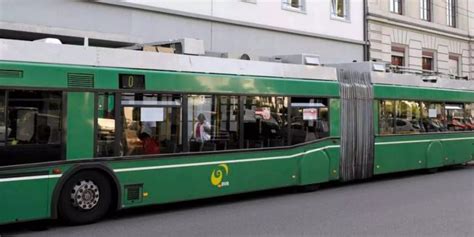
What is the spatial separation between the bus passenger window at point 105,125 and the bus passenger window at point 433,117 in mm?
9650

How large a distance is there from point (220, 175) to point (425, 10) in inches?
871

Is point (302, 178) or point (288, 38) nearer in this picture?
point (302, 178)

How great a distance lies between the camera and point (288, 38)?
2144 centimetres

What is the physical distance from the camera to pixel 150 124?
9.45 m

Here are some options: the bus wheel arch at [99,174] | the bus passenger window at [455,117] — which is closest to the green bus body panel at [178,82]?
the bus wheel arch at [99,174]

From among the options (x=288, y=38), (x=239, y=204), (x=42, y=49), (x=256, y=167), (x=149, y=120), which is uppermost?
(x=288, y=38)

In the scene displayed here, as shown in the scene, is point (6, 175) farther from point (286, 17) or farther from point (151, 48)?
point (286, 17)

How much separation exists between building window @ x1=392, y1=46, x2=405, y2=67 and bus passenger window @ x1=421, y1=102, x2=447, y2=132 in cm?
1077

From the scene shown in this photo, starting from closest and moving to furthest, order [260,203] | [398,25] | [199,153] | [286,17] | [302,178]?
[199,153]
[260,203]
[302,178]
[286,17]
[398,25]

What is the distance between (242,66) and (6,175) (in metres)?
4.94

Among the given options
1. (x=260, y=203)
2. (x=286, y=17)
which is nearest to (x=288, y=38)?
(x=286, y=17)

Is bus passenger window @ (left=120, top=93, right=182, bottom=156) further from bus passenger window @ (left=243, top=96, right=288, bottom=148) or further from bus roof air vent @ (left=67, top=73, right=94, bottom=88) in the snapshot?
bus passenger window @ (left=243, top=96, right=288, bottom=148)

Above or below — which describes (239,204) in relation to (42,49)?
below

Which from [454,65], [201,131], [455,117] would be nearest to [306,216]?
[201,131]
